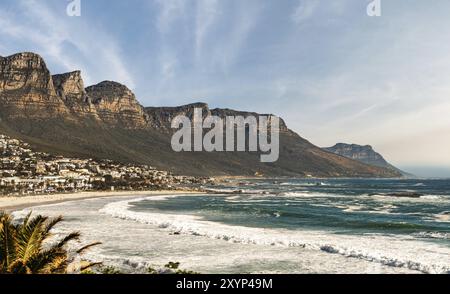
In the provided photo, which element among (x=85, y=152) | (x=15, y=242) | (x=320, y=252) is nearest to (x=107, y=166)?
(x=85, y=152)

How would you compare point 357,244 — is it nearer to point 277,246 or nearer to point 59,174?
point 277,246

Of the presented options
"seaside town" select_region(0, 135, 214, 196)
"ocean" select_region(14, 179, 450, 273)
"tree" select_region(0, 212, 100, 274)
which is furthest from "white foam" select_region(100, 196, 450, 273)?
"seaside town" select_region(0, 135, 214, 196)

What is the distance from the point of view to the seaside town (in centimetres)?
10112

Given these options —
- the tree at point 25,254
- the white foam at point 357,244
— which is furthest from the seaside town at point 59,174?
the tree at point 25,254

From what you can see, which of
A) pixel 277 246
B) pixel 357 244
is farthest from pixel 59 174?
pixel 357 244

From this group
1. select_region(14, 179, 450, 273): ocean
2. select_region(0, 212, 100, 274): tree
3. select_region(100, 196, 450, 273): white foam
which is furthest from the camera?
select_region(100, 196, 450, 273): white foam

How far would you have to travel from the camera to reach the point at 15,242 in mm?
10633

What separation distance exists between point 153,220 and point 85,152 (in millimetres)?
134494

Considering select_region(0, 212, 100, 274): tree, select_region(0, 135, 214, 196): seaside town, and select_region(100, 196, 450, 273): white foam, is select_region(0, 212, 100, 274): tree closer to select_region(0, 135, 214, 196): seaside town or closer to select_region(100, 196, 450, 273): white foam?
select_region(100, 196, 450, 273): white foam

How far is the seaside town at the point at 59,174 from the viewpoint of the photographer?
101m

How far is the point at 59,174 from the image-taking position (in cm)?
12438

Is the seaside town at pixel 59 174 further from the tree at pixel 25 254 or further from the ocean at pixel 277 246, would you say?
the tree at pixel 25 254

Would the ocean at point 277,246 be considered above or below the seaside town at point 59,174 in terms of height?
below

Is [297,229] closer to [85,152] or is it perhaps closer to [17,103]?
[85,152]
